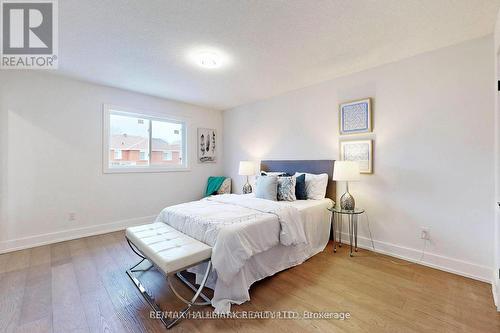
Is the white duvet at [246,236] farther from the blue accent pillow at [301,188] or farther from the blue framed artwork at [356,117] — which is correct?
the blue framed artwork at [356,117]

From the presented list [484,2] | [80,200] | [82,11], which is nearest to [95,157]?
[80,200]

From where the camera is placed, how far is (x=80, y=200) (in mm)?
3416

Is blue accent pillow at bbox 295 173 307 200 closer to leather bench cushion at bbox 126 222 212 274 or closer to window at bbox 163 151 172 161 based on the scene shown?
leather bench cushion at bbox 126 222 212 274

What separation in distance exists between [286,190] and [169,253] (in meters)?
1.85

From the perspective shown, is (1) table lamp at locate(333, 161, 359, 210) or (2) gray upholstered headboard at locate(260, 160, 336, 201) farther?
(2) gray upholstered headboard at locate(260, 160, 336, 201)

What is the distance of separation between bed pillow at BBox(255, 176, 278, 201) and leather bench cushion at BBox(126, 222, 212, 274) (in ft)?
4.33

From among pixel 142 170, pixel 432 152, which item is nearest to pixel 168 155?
pixel 142 170

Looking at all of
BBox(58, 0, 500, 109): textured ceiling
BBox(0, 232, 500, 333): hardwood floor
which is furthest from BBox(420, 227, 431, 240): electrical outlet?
BBox(58, 0, 500, 109): textured ceiling

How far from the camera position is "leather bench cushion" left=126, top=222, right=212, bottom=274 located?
1646 mm

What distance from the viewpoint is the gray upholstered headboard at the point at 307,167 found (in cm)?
329

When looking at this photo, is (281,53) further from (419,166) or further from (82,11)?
(419,166)

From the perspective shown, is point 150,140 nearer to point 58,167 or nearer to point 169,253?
point 58,167

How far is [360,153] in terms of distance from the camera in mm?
2996

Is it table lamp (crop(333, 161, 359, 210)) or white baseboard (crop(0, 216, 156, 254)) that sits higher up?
table lamp (crop(333, 161, 359, 210))
